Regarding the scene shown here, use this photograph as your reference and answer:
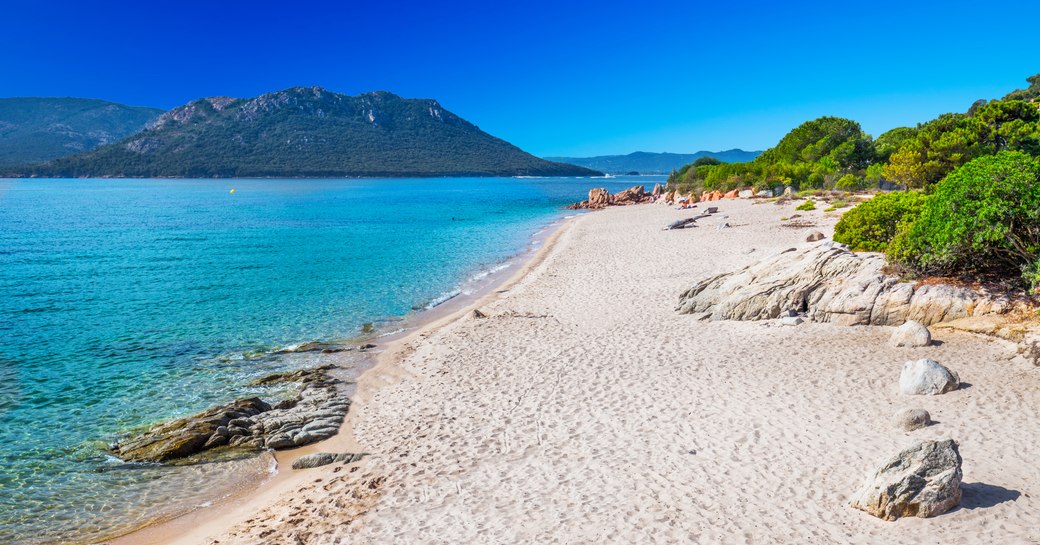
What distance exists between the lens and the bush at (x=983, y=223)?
523 inches

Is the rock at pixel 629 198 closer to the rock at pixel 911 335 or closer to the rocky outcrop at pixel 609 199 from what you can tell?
the rocky outcrop at pixel 609 199

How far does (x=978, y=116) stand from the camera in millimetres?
40312

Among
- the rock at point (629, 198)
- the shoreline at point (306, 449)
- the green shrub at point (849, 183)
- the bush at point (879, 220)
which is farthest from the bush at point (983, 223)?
the rock at point (629, 198)

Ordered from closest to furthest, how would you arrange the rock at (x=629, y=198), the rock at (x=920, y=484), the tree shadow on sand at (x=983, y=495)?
1. the rock at (x=920, y=484)
2. the tree shadow on sand at (x=983, y=495)
3. the rock at (x=629, y=198)

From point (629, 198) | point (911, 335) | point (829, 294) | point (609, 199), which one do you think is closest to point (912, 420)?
point (911, 335)

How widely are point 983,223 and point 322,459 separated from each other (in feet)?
52.0

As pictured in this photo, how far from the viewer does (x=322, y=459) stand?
10.7 meters

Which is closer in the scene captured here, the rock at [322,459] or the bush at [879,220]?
the rock at [322,459]

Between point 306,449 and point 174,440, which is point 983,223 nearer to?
point 306,449

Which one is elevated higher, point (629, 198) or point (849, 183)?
point (849, 183)

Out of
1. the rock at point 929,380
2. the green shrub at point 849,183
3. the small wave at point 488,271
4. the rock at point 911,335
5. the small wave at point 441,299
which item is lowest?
the small wave at point 441,299

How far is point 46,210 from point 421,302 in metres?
71.6

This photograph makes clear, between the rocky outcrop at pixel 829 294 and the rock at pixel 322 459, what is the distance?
11.4 meters

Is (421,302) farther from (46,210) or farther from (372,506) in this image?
(46,210)
